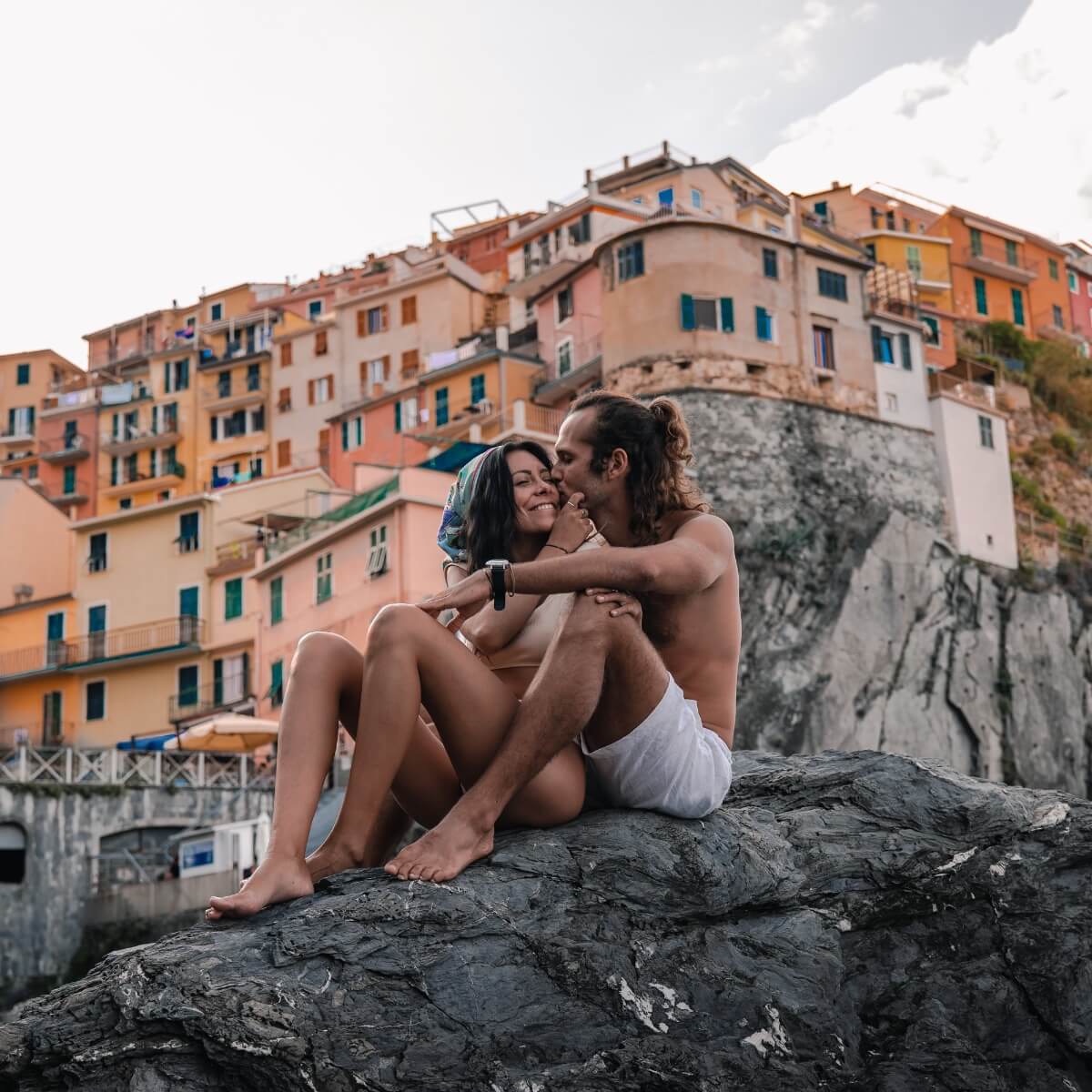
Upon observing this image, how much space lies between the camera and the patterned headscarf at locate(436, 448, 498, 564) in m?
6.73

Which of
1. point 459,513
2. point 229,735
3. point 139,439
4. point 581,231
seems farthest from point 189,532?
point 459,513

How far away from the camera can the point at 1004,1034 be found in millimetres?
6453

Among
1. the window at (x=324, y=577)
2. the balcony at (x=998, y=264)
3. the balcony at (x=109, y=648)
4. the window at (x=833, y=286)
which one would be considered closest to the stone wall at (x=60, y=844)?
the window at (x=324, y=577)

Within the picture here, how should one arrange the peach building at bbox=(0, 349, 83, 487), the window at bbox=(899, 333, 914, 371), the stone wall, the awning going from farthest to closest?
the peach building at bbox=(0, 349, 83, 487)
the window at bbox=(899, 333, 914, 371)
the awning
the stone wall

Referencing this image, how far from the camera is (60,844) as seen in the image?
3266cm

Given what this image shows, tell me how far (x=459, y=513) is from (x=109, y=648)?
43.6 meters

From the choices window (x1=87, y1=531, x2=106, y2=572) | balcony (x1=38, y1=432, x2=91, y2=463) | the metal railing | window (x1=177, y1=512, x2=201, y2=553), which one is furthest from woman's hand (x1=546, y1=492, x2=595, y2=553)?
balcony (x1=38, y1=432, x2=91, y2=463)

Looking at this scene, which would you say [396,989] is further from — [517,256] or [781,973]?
[517,256]

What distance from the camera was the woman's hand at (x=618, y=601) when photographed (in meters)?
5.67

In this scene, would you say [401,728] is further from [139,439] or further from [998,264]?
[139,439]

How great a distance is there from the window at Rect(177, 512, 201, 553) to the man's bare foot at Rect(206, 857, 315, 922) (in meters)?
44.4

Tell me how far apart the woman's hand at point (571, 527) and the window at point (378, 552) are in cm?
3073

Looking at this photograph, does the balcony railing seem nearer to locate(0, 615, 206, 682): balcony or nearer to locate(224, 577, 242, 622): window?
locate(224, 577, 242, 622): window

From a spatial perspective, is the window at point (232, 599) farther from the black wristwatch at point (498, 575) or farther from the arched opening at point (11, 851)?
the black wristwatch at point (498, 575)
